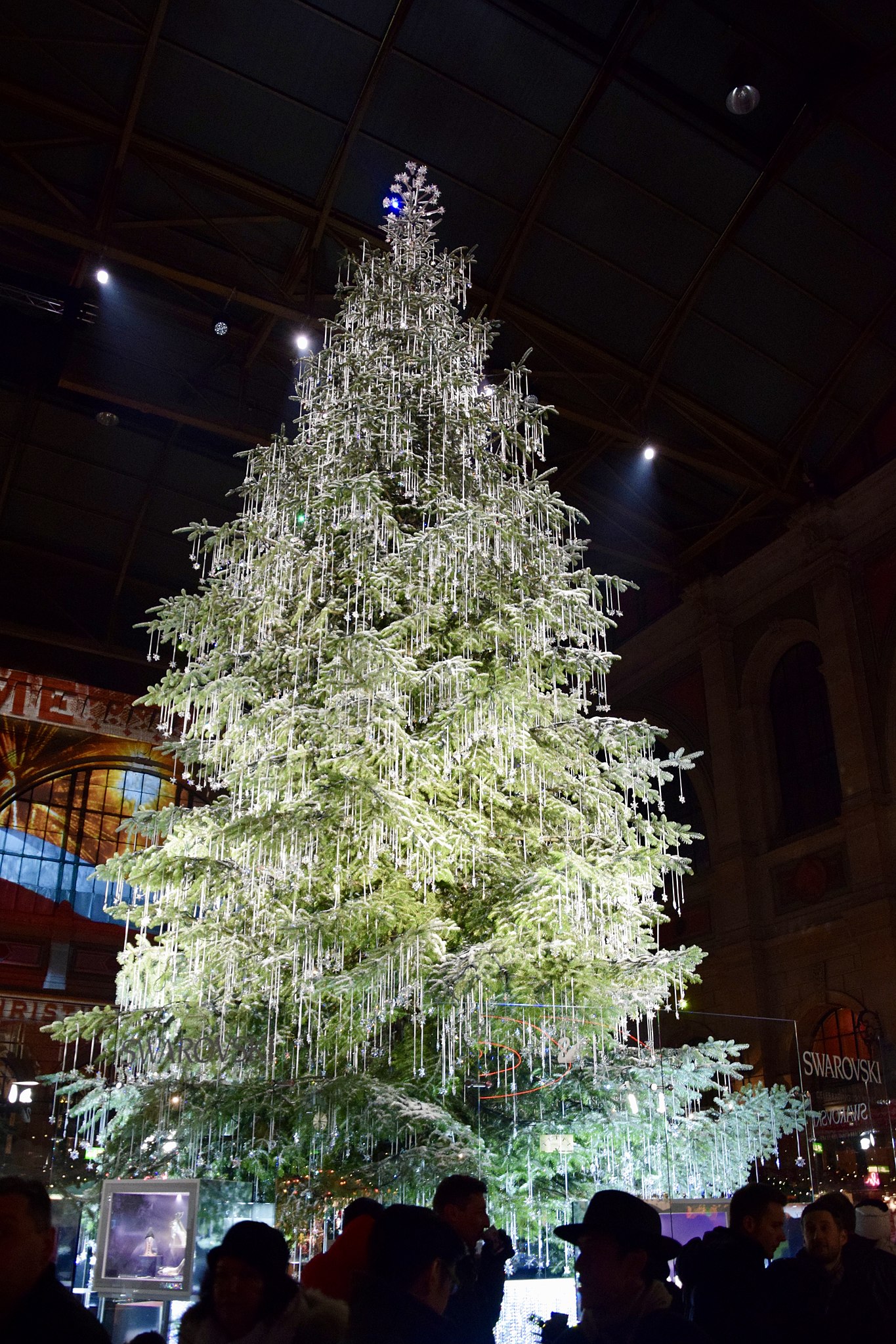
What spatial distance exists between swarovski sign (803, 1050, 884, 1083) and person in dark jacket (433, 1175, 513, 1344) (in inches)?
290

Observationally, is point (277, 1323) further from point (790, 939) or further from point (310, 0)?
point (790, 939)

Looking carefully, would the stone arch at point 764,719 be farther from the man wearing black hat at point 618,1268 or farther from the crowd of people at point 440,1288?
the man wearing black hat at point 618,1268

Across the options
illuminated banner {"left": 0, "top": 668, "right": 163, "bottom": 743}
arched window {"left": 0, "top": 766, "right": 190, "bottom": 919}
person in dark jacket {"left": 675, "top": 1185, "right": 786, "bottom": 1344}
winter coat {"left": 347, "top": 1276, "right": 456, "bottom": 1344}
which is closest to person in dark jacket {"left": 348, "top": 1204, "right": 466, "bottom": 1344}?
winter coat {"left": 347, "top": 1276, "right": 456, "bottom": 1344}

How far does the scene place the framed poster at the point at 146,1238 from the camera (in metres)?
4.94

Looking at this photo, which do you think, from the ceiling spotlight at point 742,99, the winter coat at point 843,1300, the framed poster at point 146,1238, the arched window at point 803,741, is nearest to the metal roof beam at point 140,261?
the ceiling spotlight at point 742,99

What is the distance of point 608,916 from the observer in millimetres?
6961

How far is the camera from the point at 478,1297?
152 inches

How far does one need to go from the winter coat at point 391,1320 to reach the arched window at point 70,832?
19800 millimetres

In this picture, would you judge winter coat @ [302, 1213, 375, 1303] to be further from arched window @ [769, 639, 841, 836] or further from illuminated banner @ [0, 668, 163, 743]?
illuminated banner @ [0, 668, 163, 743]

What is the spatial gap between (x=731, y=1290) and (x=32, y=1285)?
6.84ft

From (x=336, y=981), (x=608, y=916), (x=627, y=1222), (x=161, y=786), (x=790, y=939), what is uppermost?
(x=161, y=786)

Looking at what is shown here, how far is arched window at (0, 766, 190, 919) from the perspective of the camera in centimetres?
2142

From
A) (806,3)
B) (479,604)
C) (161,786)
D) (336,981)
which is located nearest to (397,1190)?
(336,981)

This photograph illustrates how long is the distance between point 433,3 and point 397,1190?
40.7 ft
